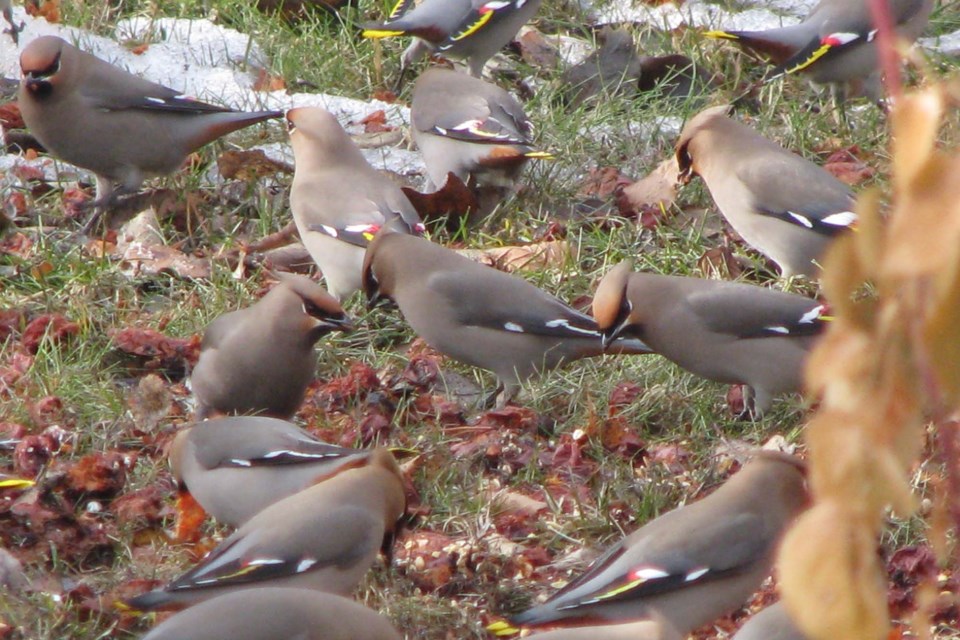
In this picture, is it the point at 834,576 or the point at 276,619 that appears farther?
the point at 276,619

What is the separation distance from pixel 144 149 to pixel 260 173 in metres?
0.54

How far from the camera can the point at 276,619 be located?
10.6 ft

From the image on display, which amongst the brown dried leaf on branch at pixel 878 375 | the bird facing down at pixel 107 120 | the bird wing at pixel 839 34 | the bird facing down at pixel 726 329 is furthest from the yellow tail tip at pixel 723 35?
the brown dried leaf on branch at pixel 878 375

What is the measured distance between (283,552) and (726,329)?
6.38 feet

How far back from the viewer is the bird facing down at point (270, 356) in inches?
203

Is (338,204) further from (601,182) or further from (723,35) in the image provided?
(723,35)

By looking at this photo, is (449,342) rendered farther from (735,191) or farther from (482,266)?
(735,191)

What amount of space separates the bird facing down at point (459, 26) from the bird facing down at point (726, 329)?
284cm

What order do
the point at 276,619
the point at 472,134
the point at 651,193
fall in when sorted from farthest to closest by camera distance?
the point at 472,134
the point at 651,193
the point at 276,619

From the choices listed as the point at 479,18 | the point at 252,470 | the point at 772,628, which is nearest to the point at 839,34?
the point at 479,18

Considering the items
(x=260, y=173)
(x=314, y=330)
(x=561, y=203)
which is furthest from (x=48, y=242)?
(x=561, y=203)

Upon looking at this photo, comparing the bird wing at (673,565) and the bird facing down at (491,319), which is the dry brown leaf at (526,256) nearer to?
the bird facing down at (491,319)

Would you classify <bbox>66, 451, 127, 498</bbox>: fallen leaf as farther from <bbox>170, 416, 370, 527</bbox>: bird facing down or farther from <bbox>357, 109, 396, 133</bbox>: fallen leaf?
<bbox>357, 109, 396, 133</bbox>: fallen leaf

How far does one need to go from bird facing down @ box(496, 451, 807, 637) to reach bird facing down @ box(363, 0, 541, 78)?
4150 millimetres
